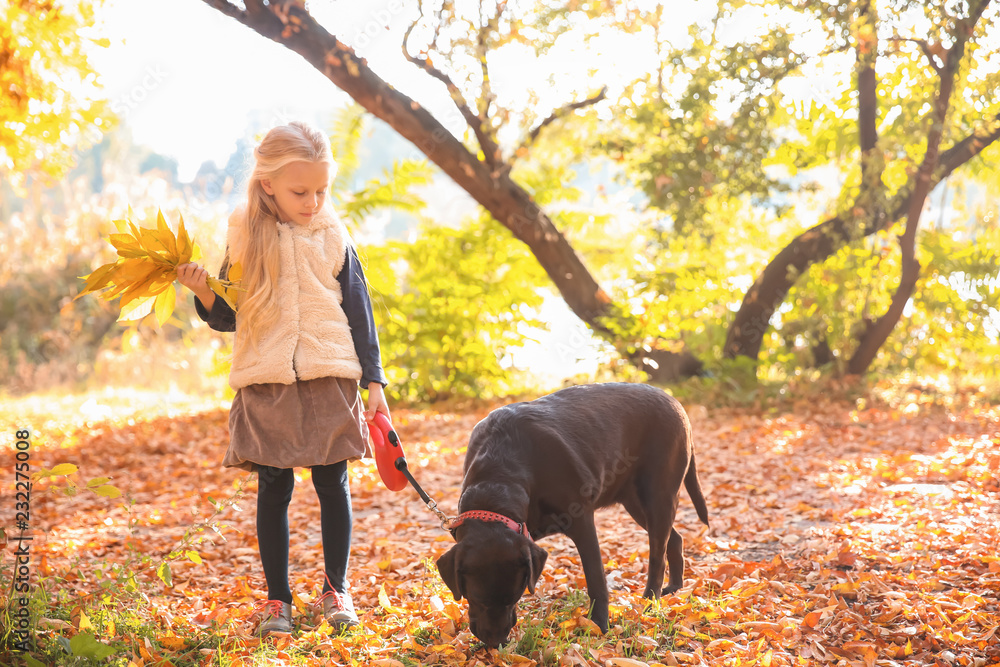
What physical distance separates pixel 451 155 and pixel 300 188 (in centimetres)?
680

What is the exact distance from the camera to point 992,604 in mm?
3070

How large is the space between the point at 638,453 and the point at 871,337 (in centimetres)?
751

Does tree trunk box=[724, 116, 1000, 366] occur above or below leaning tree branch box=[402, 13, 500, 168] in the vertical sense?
below

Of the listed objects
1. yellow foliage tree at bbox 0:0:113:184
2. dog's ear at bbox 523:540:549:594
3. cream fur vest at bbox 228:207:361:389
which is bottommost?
dog's ear at bbox 523:540:549:594

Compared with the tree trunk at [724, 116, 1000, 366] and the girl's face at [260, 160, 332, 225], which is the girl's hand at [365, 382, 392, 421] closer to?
the girl's face at [260, 160, 332, 225]

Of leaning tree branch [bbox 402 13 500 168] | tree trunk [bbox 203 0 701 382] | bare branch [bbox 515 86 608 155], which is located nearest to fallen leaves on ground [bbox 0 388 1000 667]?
tree trunk [bbox 203 0 701 382]

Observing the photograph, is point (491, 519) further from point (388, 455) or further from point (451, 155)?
point (451, 155)

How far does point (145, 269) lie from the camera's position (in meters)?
2.72

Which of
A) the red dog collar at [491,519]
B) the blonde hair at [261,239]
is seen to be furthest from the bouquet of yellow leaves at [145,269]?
the red dog collar at [491,519]

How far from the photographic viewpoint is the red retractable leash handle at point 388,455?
2.97 m

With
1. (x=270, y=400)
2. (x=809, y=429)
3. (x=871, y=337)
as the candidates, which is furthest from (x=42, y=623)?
(x=871, y=337)

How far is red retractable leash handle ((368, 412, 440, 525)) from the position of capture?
2967 millimetres

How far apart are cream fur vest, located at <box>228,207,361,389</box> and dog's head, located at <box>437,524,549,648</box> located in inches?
35.7

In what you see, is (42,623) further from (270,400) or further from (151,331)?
(151,331)
